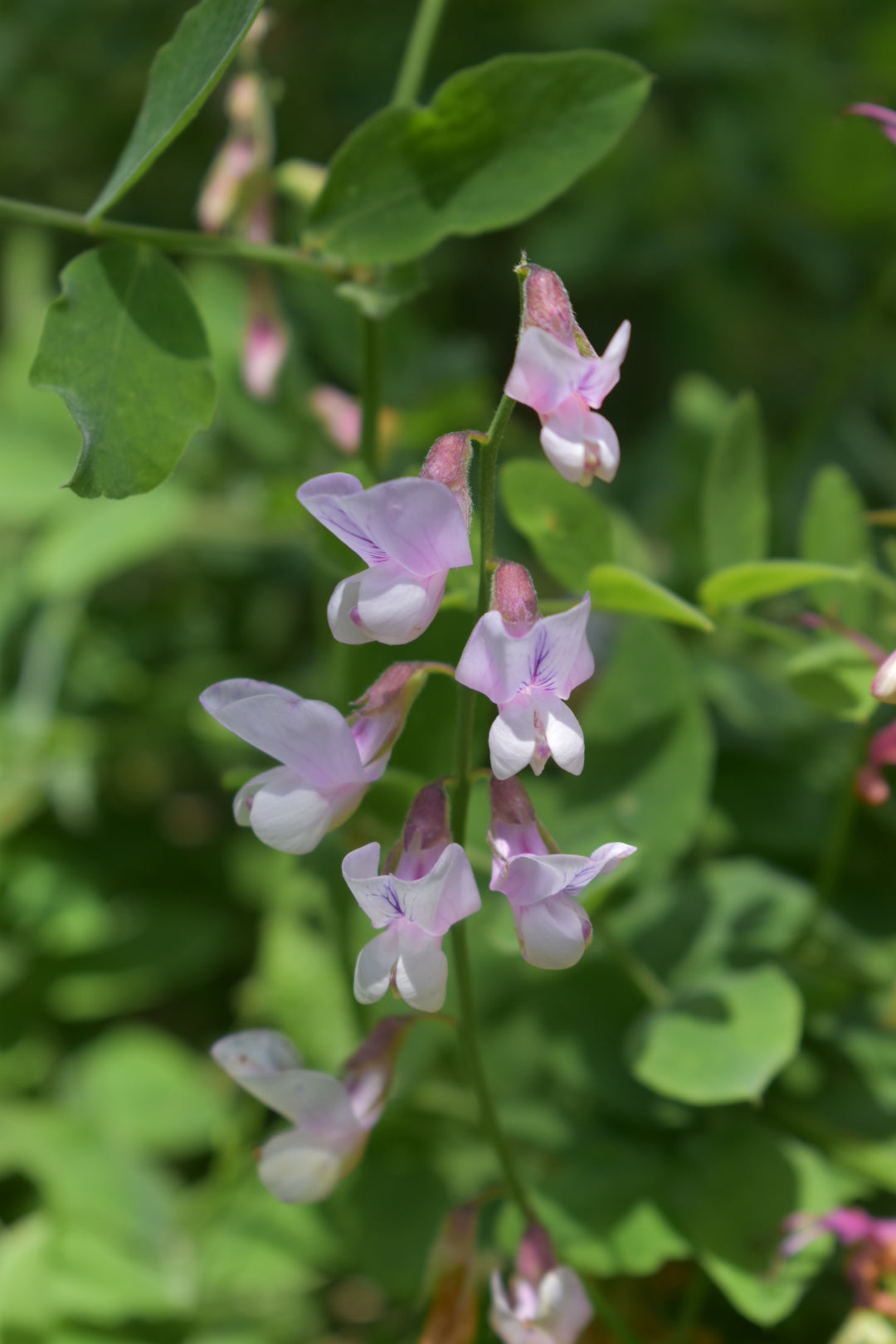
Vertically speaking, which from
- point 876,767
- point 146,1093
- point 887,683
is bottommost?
point 146,1093

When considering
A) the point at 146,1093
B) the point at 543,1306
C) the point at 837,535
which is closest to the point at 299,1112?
the point at 543,1306

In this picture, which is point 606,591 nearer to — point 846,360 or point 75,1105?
point 846,360

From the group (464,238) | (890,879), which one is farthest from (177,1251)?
(464,238)

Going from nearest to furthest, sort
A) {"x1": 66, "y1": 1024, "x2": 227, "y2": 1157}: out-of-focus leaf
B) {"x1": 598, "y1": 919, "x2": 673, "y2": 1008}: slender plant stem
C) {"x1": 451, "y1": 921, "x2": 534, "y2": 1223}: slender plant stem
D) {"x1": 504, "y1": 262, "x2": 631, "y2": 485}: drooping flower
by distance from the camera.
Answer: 1. {"x1": 504, "y1": 262, "x2": 631, "y2": 485}: drooping flower
2. {"x1": 451, "y1": 921, "x2": 534, "y2": 1223}: slender plant stem
3. {"x1": 598, "y1": 919, "x2": 673, "y2": 1008}: slender plant stem
4. {"x1": 66, "y1": 1024, "x2": 227, "y2": 1157}: out-of-focus leaf

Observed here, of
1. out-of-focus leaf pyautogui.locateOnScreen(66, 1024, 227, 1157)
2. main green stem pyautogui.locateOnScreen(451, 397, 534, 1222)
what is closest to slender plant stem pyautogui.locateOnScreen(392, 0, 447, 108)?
main green stem pyautogui.locateOnScreen(451, 397, 534, 1222)

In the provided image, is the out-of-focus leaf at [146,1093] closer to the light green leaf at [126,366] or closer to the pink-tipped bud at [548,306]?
the light green leaf at [126,366]

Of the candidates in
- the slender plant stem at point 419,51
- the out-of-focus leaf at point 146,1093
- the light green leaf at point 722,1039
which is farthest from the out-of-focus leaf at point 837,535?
the out-of-focus leaf at point 146,1093

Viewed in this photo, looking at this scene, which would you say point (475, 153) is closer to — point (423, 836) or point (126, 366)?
point (126, 366)

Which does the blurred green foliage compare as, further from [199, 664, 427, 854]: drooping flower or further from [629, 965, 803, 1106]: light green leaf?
[199, 664, 427, 854]: drooping flower
